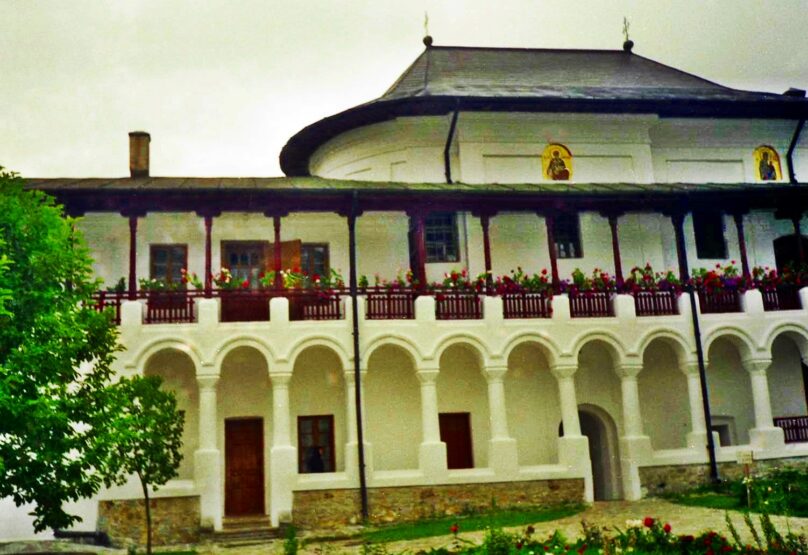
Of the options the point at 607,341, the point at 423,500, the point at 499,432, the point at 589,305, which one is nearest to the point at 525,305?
the point at 589,305

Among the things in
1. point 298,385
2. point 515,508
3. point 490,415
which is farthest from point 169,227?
point 515,508

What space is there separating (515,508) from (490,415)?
7.01 ft

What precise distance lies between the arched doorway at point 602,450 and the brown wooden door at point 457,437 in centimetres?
296

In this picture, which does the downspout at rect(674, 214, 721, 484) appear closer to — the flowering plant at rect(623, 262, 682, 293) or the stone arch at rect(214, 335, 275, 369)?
the flowering plant at rect(623, 262, 682, 293)

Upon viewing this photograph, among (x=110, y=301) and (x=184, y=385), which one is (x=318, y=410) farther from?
(x=110, y=301)

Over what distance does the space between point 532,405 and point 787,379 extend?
22.5 feet

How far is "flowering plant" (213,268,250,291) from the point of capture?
64.1 ft

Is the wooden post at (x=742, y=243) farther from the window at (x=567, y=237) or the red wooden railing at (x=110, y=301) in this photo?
the red wooden railing at (x=110, y=301)

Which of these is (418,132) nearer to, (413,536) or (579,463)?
(579,463)

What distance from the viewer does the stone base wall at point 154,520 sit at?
→ 17578 mm

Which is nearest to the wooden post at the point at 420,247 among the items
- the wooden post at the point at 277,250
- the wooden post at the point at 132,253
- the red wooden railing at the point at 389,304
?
the red wooden railing at the point at 389,304

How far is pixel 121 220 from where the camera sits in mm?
20891

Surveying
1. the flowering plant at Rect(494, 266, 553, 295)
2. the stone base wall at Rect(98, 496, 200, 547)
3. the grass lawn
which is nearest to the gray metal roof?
the flowering plant at Rect(494, 266, 553, 295)

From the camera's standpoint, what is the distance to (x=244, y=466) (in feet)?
65.4
